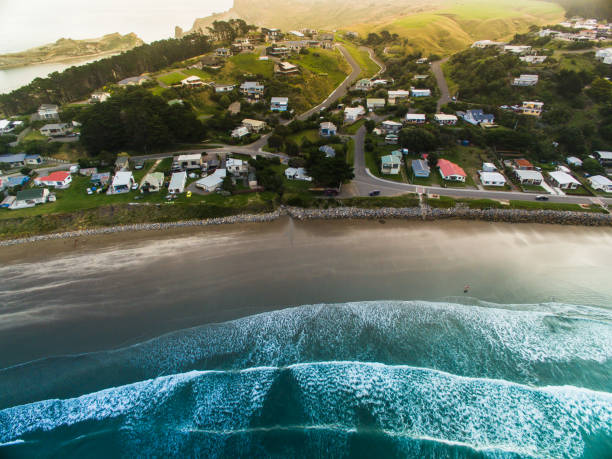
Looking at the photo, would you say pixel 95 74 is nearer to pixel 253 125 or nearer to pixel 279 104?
pixel 279 104

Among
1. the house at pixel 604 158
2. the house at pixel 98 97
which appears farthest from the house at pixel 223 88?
the house at pixel 604 158

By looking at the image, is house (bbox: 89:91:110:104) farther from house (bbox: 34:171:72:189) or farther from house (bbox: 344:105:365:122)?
house (bbox: 344:105:365:122)

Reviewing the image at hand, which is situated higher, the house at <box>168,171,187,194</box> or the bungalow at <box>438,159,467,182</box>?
the house at <box>168,171,187,194</box>

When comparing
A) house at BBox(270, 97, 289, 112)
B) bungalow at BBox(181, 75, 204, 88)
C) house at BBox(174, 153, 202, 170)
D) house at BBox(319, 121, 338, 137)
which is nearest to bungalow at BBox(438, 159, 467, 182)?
house at BBox(319, 121, 338, 137)

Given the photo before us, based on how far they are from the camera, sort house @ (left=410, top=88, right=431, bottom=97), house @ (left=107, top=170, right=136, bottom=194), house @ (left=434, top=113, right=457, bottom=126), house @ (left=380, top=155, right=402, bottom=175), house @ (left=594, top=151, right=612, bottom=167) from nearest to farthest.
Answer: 1. house @ (left=107, top=170, right=136, bottom=194)
2. house @ (left=380, top=155, right=402, bottom=175)
3. house @ (left=594, top=151, right=612, bottom=167)
4. house @ (left=434, top=113, right=457, bottom=126)
5. house @ (left=410, top=88, right=431, bottom=97)

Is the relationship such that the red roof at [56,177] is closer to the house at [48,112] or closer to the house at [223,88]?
the house at [48,112]

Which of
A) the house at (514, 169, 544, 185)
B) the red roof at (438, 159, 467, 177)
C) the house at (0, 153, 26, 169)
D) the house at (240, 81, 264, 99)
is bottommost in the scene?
the house at (514, 169, 544, 185)

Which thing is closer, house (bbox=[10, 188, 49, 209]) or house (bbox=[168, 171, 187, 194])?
house (bbox=[10, 188, 49, 209])

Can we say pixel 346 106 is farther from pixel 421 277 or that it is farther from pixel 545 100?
pixel 421 277
